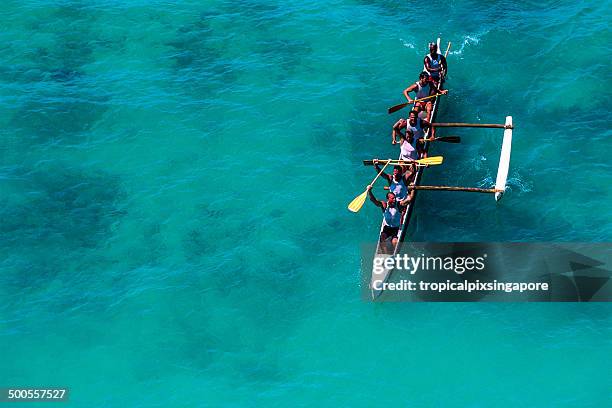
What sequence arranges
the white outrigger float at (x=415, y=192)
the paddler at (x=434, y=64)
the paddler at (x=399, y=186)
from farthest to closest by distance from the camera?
the paddler at (x=434, y=64), the paddler at (x=399, y=186), the white outrigger float at (x=415, y=192)

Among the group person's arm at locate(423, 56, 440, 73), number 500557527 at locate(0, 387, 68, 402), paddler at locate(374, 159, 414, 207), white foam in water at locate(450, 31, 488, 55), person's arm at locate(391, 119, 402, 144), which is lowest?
number 500557527 at locate(0, 387, 68, 402)

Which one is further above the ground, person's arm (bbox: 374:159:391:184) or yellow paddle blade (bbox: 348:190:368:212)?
Answer: person's arm (bbox: 374:159:391:184)

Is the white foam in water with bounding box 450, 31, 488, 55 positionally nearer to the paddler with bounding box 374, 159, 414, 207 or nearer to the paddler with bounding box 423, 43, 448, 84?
the paddler with bounding box 423, 43, 448, 84

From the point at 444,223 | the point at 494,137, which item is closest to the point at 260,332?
the point at 444,223

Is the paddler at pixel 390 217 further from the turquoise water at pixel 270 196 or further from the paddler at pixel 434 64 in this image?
the paddler at pixel 434 64

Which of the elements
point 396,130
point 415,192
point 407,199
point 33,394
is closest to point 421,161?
point 415,192

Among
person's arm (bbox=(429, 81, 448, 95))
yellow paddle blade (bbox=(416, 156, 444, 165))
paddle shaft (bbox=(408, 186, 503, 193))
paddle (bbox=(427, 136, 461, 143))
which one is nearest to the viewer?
paddle shaft (bbox=(408, 186, 503, 193))

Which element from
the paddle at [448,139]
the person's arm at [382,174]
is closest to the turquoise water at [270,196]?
the paddle at [448,139]

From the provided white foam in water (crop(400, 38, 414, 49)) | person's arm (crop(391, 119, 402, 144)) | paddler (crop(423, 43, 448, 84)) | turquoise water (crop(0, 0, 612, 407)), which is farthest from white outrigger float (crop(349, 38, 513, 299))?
white foam in water (crop(400, 38, 414, 49))
